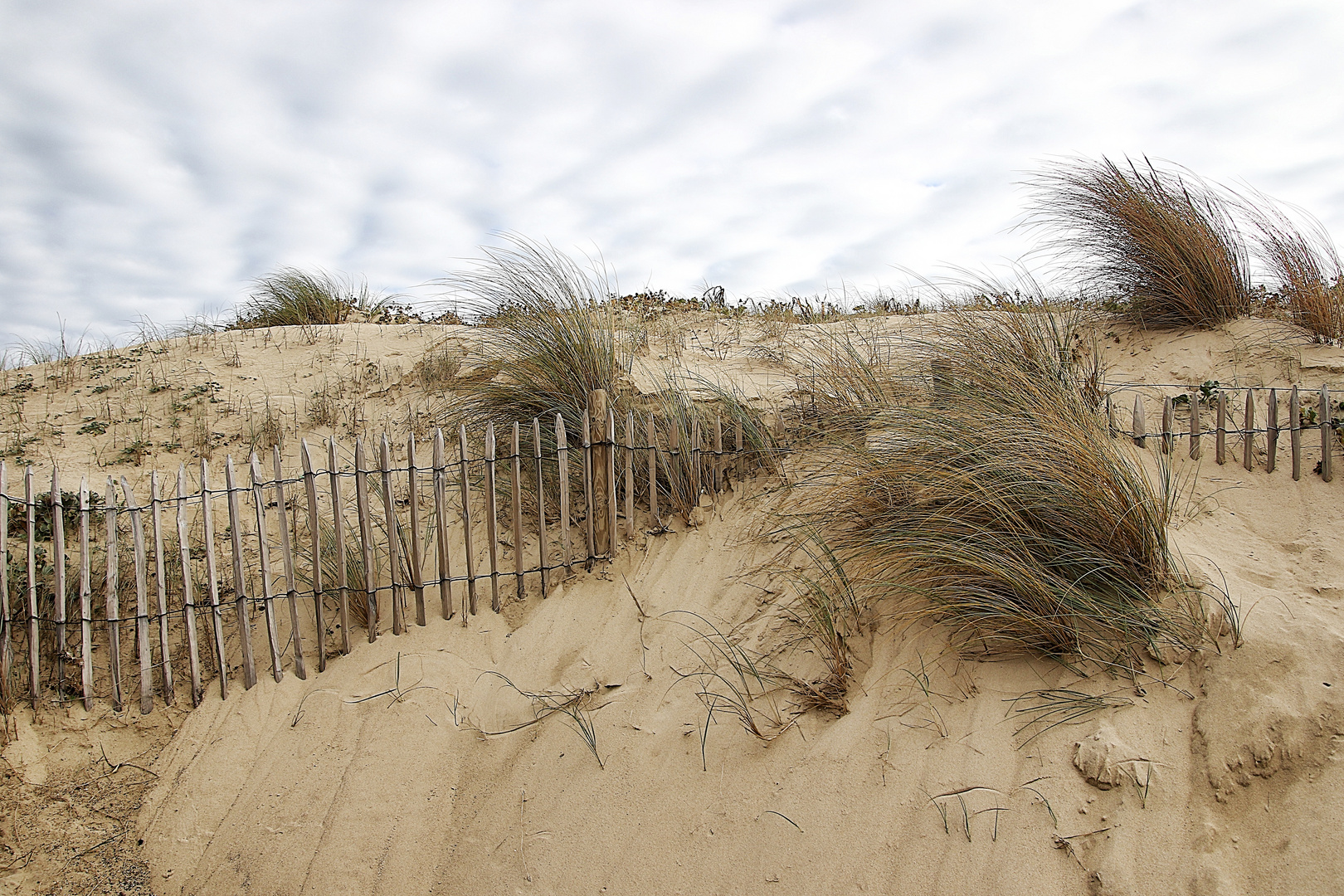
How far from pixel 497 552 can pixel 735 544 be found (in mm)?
1491

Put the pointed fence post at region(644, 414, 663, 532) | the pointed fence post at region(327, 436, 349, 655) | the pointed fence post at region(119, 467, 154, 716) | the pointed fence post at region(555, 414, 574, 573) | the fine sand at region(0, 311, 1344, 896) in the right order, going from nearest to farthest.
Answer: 1. the fine sand at region(0, 311, 1344, 896)
2. the pointed fence post at region(119, 467, 154, 716)
3. the pointed fence post at region(327, 436, 349, 655)
4. the pointed fence post at region(555, 414, 574, 573)
5. the pointed fence post at region(644, 414, 663, 532)

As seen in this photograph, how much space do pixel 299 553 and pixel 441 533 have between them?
1209 mm

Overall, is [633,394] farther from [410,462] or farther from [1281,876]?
[1281,876]

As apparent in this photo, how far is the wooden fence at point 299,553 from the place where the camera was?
387cm

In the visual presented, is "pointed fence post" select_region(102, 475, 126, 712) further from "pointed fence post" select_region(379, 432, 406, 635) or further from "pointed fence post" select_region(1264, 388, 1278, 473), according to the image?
"pointed fence post" select_region(1264, 388, 1278, 473)

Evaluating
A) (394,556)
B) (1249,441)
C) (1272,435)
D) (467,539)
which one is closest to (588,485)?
(467,539)

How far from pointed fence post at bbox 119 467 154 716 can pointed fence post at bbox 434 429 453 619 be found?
1.44m

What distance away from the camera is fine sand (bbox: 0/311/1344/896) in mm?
2418

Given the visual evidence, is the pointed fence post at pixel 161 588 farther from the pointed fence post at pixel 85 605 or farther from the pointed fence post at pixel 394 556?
the pointed fence post at pixel 394 556

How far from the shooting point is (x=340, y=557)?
398 centimetres

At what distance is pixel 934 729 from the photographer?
281 cm

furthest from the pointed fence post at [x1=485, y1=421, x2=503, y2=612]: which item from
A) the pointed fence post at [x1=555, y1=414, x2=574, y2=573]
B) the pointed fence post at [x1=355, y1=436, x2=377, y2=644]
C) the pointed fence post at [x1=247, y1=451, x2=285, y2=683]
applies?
the pointed fence post at [x1=247, y1=451, x2=285, y2=683]

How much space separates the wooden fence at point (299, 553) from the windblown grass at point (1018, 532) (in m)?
1.29

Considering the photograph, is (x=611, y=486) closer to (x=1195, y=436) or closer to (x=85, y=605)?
(x=85, y=605)
